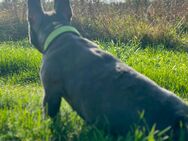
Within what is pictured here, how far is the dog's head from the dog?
0.01m

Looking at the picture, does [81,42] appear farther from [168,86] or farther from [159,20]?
[159,20]

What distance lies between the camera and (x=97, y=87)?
138 inches

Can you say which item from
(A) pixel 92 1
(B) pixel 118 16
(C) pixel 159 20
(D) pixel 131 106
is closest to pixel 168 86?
(D) pixel 131 106

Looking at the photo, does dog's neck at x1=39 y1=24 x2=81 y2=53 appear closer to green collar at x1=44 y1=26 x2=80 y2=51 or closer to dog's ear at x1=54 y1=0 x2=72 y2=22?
green collar at x1=44 y1=26 x2=80 y2=51

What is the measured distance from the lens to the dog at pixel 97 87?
322 centimetres

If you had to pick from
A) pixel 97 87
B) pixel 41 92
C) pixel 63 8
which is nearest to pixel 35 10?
pixel 63 8

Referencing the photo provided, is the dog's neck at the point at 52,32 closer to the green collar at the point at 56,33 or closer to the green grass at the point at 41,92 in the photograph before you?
the green collar at the point at 56,33

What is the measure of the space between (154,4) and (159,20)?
1047 millimetres

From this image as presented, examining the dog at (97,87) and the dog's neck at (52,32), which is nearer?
the dog at (97,87)

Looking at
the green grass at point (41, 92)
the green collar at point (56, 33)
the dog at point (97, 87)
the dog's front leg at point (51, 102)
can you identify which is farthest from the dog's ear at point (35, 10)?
the dog's front leg at point (51, 102)

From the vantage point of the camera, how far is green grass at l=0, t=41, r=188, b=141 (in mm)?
3617

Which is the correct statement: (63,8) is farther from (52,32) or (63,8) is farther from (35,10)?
(52,32)

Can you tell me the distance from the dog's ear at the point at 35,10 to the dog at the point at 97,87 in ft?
0.36

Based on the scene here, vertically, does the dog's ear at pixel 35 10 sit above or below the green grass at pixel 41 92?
above
